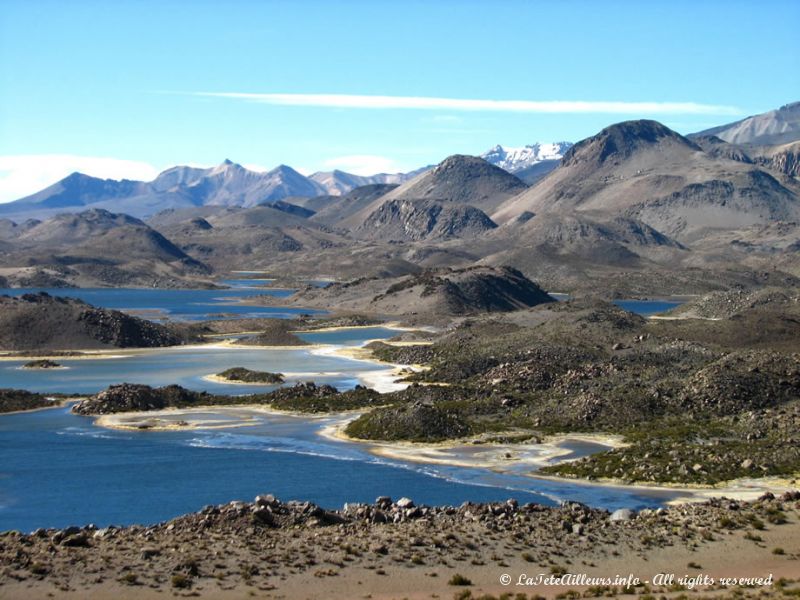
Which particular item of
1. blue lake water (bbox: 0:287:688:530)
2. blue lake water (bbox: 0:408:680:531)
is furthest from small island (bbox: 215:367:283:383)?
blue lake water (bbox: 0:408:680:531)

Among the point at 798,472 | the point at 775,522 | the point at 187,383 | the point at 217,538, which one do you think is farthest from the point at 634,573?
the point at 187,383

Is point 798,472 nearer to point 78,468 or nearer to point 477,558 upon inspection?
point 477,558

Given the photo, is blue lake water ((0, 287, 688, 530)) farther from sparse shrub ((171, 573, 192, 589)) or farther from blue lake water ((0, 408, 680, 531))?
sparse shrub ((171, 573, 192, 589))

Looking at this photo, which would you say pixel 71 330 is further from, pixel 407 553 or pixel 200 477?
pixel 407 553

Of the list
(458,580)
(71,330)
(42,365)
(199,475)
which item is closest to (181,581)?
(458,580)

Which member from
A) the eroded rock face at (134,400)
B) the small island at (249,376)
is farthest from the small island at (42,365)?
the eroded rock face at (134,400)

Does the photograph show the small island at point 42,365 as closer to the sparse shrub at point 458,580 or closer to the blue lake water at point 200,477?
the blue lake water at point 200,477
